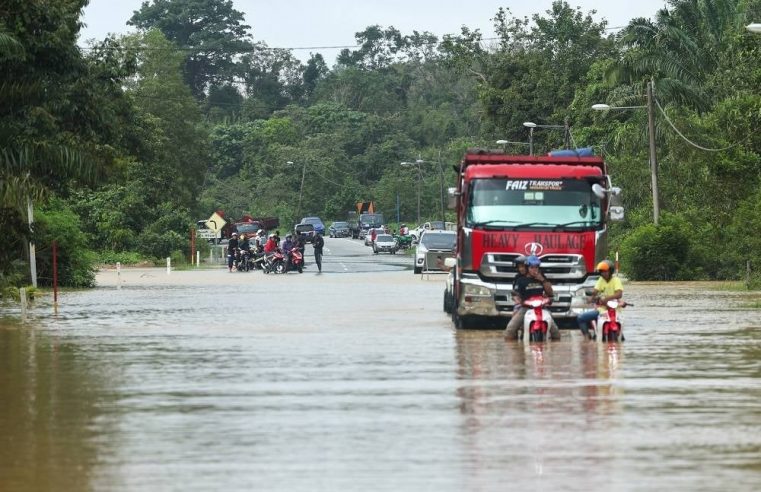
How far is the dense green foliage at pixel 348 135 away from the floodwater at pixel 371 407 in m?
7.80

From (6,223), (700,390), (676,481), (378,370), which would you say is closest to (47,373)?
(378,370)

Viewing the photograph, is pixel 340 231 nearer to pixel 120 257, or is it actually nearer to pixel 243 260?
pixel 120 257

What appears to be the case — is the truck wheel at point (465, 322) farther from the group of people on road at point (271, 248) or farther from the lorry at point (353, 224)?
the lorry at point (353, 224)

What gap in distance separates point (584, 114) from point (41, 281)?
44.1 metres

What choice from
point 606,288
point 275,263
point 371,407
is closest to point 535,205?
point 606,288

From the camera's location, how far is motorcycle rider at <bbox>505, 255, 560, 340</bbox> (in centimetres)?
2562

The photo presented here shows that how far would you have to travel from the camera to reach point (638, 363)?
70.6 feet

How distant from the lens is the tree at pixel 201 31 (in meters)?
178

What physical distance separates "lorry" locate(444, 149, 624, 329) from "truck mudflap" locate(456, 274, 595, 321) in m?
0.02

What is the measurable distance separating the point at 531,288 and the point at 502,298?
8.69 ft

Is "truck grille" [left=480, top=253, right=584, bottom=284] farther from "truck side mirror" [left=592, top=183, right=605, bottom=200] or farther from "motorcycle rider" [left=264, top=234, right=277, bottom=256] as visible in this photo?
"motorcycle rider" [left=264, top=234, right=277, bottom=256]

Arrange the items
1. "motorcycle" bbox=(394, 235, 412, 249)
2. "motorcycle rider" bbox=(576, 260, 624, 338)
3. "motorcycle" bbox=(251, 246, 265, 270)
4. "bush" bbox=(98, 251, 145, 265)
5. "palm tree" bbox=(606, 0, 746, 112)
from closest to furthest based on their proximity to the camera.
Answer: "motorcycle rider" bbox=(576, 260, 624, 338) < "motorcycle" bbox=(251, 246, 265, 270) < "palm tree" bbox=(606, 0, 746, 112) < "bush" bbox=(98, 251, 145, 265) < "motorcycle" bbox=(394, 235, 412, 249)

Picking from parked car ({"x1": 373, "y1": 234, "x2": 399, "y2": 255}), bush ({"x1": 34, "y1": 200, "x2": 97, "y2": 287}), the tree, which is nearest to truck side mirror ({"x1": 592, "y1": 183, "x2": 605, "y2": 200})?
bush ({"x1": 34, "y1": 200, "x2": 97, "y2": 287})

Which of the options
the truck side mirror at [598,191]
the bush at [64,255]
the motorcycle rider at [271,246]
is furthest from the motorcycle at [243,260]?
the truck side mirror at [598,191]
